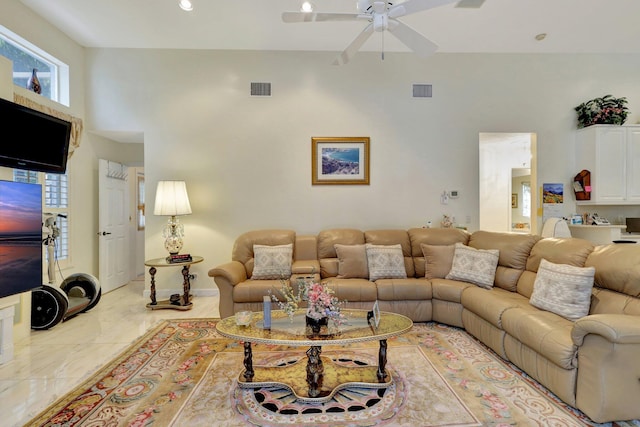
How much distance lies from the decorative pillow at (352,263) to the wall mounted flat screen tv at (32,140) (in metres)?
3.33

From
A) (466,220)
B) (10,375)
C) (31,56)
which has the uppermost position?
(31,56)

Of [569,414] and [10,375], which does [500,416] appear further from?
[10,375]

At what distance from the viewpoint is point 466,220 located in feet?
16.5

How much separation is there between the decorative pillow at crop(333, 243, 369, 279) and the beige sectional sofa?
0.04 ft

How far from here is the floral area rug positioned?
2.04 m

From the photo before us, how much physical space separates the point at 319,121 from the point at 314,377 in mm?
3634

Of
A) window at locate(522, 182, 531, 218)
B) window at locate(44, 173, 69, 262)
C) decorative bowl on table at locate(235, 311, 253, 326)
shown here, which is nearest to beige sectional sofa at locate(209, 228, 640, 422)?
decorative bowl on table at locate(235, 311, 253, 326)

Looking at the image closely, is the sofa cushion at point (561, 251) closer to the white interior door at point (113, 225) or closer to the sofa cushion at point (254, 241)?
the sofa cushion at point (254, 241)

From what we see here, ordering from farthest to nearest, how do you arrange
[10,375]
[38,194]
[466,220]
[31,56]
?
[466,220], [31,56], [38,194], [10,375]

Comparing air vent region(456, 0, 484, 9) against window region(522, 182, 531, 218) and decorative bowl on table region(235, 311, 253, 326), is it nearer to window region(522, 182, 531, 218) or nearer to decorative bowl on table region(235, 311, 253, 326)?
decorative bowl on table region(235, 311, 253, 326)

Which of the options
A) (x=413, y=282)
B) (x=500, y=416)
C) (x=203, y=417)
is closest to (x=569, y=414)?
(x=500, y=416)

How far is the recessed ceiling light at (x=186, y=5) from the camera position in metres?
3.76

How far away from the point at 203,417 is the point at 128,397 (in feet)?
2.09

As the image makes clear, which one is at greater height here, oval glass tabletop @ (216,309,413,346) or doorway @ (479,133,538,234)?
doorway @ (479,133,538,234)
